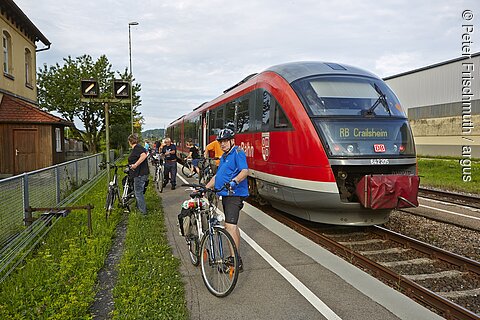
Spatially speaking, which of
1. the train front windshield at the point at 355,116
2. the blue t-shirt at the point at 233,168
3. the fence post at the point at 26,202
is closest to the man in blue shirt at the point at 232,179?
the blue t-shirt at the point at 233,168

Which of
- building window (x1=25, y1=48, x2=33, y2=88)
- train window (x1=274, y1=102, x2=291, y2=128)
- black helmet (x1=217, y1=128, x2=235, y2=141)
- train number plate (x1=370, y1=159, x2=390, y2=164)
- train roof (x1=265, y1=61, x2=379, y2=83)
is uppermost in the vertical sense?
building window (x1=25, y1=48, x2=33, y2=88)

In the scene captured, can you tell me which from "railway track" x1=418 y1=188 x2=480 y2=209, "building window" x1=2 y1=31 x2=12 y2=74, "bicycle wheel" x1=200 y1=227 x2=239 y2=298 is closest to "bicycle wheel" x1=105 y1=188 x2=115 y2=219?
"bicycle wheel" x1=200 y1=227 x2=239 y2=298

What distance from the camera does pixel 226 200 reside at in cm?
488

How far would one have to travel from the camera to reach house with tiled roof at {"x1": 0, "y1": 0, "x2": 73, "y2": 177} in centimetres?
1686

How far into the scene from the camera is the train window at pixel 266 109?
816 cm

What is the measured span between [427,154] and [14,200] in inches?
1255

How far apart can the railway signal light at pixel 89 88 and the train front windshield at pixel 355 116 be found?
4.23 metres

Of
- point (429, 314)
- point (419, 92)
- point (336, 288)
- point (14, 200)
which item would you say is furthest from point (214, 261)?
point (419, 92)

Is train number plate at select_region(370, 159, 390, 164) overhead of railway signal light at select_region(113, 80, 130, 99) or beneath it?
beneath

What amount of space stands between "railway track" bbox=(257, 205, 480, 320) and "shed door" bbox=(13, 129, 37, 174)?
14018mm

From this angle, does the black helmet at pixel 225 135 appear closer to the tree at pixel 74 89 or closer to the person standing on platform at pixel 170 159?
the person standing on platform at pixel 170 159

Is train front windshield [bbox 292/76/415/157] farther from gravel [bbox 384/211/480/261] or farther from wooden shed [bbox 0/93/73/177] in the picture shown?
wooden shed [bbox 0/93/73/177]

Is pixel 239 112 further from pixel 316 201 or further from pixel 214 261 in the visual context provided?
pixel 214 261

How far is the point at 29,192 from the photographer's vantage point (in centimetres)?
702
